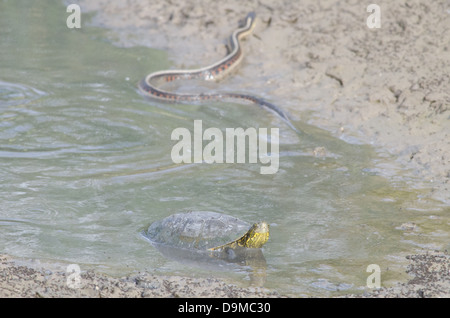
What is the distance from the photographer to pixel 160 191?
7.21 m

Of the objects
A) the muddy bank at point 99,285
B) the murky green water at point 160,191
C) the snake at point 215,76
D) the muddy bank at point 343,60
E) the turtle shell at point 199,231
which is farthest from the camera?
the snake at point 215,76

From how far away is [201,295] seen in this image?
189 inches

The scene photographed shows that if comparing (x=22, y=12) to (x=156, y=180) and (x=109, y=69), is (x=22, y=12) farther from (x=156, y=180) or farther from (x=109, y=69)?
(x=156, y=180)

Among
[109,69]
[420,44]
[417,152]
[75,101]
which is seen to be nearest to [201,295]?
[417,152]

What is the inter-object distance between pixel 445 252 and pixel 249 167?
9.92 ft

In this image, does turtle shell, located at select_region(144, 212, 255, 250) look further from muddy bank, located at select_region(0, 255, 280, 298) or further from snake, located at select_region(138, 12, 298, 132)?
snake, located at select_region(138, 12, 298, 132)

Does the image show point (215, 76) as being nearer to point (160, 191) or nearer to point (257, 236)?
point (160, 191)

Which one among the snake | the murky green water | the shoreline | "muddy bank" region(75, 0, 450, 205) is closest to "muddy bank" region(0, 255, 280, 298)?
the shoreline

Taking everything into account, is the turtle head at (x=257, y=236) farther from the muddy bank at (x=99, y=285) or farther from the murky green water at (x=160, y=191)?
the muddy bank at (x=99, y=285)

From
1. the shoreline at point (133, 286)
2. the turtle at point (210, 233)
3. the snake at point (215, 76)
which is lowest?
the shoreline at point (133, 286)

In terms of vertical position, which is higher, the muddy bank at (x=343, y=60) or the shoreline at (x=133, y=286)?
the muddy bank at (x=343, y=60)

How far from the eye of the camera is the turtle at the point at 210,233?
572 cm

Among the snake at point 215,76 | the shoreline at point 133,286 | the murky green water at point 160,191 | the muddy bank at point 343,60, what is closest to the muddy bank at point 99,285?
the shoreline at point 133,286

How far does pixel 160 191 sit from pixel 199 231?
1539 millimetres
